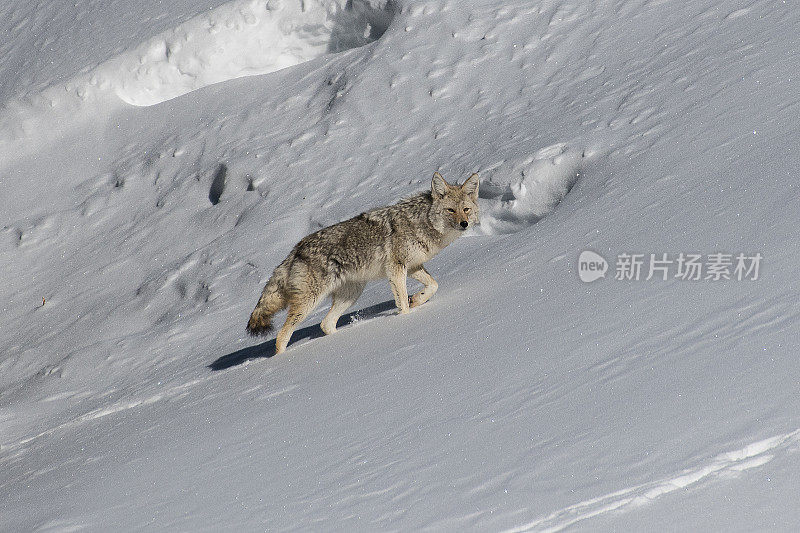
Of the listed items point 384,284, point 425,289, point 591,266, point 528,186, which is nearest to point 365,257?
point 425,289

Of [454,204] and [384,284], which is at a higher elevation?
[454,204]

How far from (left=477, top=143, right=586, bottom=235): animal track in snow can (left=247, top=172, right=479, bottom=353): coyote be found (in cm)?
175

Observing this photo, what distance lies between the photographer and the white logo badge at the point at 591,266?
6.76 metres

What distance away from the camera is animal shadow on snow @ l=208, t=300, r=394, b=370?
8961 mm

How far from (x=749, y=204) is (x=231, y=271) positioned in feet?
25.0

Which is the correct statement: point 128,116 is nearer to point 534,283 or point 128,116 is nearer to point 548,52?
point 548,52

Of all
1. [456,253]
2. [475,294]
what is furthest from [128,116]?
[475,294]

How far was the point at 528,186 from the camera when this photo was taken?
10312mm

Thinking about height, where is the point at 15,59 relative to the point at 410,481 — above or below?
above

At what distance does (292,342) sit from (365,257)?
1.32 metres

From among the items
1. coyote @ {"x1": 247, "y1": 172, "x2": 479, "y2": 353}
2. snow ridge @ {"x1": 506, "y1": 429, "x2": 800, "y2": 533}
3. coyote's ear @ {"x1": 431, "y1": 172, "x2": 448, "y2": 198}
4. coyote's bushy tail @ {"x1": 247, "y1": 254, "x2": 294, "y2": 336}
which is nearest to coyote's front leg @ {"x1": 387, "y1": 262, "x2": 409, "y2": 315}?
coyote @ {"x1": 247, "y1": 172, "x2": 479, "y2": 353}

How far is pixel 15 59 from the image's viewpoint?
18.4 m

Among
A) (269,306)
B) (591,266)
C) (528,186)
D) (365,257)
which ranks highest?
(528,186)

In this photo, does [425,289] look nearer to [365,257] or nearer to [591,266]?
[365,257]
